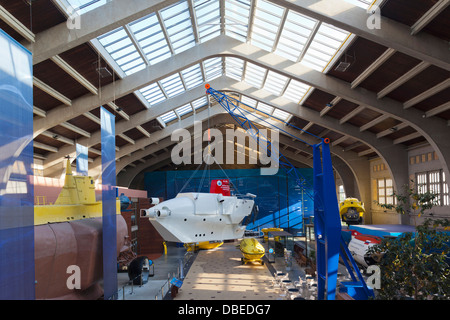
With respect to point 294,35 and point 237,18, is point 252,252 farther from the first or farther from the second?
point 237,18

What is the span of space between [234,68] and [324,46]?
9.02 meters

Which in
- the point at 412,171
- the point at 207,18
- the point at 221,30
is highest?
the point at 221,30

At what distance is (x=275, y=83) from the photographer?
24422 mm

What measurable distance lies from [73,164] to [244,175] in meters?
18.8

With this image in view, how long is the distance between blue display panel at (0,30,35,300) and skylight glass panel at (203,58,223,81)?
1687 centimetres

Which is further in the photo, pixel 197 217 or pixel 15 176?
pixel 197 217

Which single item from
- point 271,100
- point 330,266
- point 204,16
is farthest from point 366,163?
point 330,266

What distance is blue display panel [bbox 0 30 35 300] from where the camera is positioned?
654cm

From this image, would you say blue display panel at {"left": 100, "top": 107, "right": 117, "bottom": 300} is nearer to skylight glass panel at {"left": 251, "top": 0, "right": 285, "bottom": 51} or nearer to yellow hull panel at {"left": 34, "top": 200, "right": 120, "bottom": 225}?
yellow hull panel at {"left": 34, "top": 200, "right": 120, "bottom": 225}

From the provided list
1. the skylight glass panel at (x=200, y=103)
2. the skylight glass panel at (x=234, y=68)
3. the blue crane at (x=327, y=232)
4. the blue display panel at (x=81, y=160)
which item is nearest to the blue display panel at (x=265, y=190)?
the skylight glass panel at (x=200, y=103)

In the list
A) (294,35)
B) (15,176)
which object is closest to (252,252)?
(294,35)

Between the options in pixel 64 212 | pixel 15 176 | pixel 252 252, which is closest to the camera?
→ pixel 15 176

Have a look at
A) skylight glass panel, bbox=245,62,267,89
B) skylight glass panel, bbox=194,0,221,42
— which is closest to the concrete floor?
skylight glass panel, bbox=194,0,221,42
